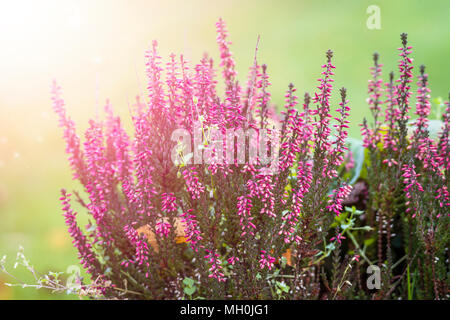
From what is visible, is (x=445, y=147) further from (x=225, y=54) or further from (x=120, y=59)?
(x=120, y=59)

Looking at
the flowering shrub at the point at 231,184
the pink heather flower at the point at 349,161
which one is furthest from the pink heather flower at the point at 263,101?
the pink heather flower at the point at 349,161

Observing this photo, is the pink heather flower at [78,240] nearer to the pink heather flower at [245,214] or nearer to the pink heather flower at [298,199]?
the pink heather flower at [245,214]

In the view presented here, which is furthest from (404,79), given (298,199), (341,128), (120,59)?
(120,59)

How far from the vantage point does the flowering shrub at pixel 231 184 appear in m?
2.40

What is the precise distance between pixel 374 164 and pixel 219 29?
152 cm

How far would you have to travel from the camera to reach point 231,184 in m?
2.54

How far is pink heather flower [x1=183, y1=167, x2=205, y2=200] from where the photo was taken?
234cm

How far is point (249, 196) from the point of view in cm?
242

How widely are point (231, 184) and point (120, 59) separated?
6.19m

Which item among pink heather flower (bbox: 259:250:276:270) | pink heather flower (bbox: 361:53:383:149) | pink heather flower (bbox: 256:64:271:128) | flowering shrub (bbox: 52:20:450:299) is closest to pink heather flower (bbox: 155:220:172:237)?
flowering shrub (bbox: 52:20:450:299)

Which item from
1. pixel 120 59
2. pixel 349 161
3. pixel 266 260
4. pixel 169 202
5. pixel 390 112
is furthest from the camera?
pixel 120 59

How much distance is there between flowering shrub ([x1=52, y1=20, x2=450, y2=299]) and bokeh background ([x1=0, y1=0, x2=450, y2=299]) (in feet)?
5.36
